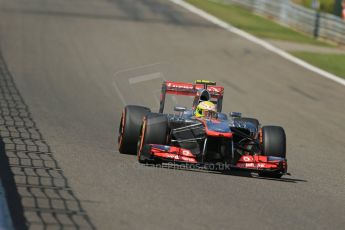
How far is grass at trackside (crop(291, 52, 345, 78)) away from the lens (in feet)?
87.0

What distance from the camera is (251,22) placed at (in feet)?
116

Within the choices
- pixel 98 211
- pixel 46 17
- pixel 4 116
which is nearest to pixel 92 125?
pixel 4 116

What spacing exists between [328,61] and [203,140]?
16245mm

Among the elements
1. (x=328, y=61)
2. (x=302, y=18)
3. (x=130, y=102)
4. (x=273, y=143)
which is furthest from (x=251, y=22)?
(x=273, y=143)

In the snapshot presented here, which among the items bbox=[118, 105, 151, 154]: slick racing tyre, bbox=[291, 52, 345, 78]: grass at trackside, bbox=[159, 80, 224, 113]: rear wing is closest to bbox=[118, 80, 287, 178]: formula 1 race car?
bbox=[118, 105, 151, 154]: slick racing tyre

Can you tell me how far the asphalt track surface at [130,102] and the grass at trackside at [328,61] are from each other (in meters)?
1.06

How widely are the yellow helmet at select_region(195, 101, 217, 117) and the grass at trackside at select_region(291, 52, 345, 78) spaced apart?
516 inches

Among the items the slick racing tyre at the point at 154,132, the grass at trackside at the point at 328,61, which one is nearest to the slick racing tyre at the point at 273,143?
the slick racing tyre at the point at 154,132

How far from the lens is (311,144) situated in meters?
16.5

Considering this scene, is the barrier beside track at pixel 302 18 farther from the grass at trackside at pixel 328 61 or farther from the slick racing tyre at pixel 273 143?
the slick racing tyre at pixel 273 143

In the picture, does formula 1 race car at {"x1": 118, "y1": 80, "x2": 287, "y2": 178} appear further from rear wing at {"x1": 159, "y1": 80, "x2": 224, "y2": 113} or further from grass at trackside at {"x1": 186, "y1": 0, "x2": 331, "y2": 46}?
grass at trackside at {"x1": 186, "y1": 0, "x2": 331, "y2": 46}

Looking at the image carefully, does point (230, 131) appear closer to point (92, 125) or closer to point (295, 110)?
point (92, 125)

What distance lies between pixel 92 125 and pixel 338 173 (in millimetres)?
5138

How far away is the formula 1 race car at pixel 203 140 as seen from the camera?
1228 centimetres
